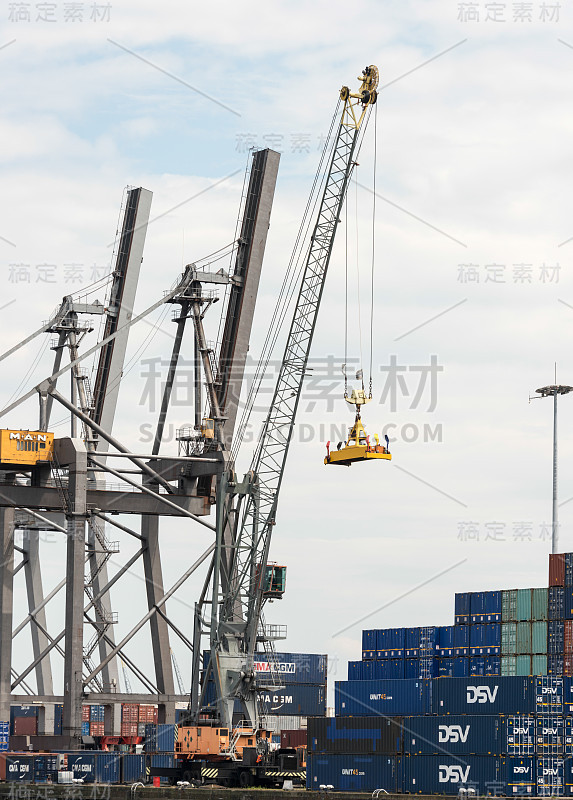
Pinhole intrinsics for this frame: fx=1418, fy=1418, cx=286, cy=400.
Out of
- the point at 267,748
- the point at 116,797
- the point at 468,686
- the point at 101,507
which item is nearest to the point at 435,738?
the point at 468,686

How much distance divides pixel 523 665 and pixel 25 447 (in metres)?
25.0

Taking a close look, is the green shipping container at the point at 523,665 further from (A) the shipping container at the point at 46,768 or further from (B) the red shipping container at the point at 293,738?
(A) the shipping container at the point at 46,768

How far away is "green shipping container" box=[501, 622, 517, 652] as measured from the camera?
64.2 metres

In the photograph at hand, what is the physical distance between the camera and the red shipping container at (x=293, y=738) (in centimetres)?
7000

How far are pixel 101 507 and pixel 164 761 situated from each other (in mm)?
12665

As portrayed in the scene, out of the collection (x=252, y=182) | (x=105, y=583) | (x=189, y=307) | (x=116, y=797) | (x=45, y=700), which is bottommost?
(x=116, y=797)

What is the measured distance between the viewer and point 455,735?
50812 millimetres

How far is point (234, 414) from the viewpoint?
7294 cm

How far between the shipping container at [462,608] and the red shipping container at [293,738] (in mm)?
9848

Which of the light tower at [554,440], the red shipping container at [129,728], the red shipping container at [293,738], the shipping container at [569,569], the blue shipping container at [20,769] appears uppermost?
the light tower at [554,440]

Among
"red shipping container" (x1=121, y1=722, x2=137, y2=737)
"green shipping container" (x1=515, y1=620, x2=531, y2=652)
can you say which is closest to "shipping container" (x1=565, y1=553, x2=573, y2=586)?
"green shipping container" (x1=515, y1=620, x2=531, y2=652)

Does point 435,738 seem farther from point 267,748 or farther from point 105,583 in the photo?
point 105,583

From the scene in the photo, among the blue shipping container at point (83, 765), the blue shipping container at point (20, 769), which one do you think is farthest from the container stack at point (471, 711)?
the blue shipping container at point (20, 769)

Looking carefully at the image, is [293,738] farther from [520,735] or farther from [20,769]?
[520,735]
